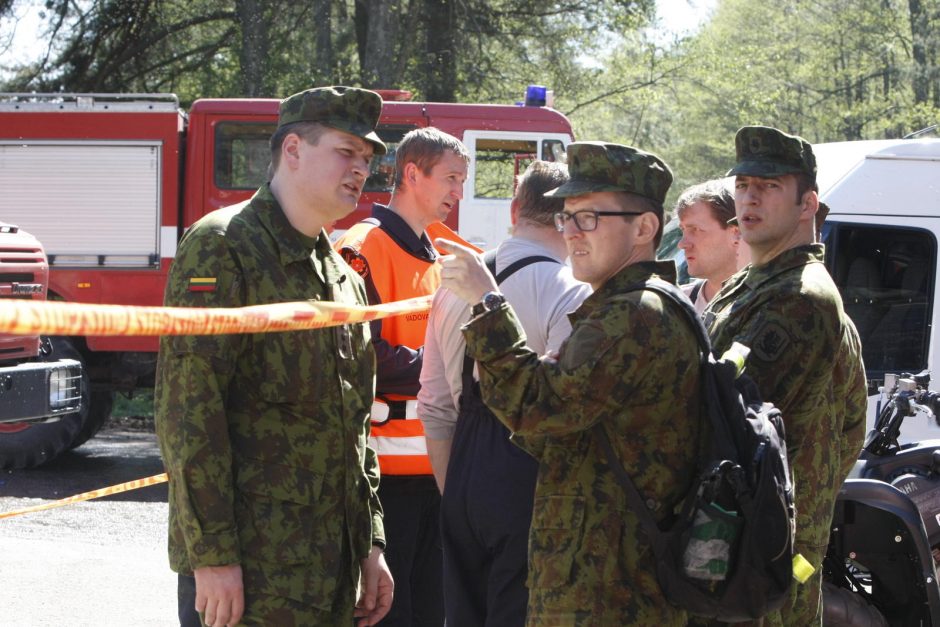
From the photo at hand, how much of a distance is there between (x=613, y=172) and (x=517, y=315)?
73 centimetres

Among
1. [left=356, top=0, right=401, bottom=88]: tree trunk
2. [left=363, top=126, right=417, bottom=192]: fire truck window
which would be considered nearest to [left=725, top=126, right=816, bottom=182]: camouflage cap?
[left=363, top=126, right=417, bottom=192]: fire truck window

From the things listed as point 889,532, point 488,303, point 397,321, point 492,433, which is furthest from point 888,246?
point 488,303

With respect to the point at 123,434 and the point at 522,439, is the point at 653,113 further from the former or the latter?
the point at 522,439

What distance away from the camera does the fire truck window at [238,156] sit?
11250mm

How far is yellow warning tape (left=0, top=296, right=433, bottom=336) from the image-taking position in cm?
204

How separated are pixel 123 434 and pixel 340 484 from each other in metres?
10.7

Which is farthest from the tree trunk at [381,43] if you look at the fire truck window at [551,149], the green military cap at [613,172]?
the green military cap at [613,172]

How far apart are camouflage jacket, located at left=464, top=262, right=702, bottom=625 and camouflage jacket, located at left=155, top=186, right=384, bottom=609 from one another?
49 centimetres

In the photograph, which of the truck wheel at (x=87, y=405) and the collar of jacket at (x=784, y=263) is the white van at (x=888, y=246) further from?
the truck wheel at (x=87, y=405)

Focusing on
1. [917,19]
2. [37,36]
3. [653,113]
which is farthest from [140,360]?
[653,113]

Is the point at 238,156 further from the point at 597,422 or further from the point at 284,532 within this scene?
the point at 597,422

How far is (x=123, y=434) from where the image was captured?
42.4ft

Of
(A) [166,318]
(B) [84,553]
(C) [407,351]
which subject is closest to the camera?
(A) [166,318]

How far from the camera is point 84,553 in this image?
22.2ft
